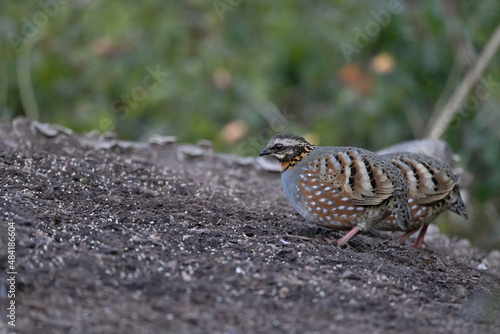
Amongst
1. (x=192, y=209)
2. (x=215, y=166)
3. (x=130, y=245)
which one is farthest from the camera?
(x=215, y=166)

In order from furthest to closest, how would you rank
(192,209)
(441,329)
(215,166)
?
(215,166)
(192,209)
(441,329)

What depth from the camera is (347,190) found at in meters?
4.71

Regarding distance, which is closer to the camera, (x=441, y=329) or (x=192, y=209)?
(x=441, y=329)

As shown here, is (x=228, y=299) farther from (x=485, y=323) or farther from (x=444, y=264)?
(x=444, y=264)

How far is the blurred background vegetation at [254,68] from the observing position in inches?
377

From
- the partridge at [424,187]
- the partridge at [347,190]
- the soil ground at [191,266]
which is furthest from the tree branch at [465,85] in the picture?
the partridge at [347,190]

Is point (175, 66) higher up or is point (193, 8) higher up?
point (193, 8)

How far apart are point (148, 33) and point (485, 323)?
7.97 metres

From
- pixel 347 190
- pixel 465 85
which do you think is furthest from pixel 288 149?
pixel 465 85

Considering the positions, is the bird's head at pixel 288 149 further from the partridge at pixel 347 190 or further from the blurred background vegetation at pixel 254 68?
the blurred background vegetation at pixel 254 68

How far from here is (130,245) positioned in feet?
12.4

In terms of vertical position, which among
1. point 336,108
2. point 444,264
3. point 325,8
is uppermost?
point 325,8

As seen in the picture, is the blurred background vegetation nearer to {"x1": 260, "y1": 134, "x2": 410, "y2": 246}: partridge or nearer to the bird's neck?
the bird's neck

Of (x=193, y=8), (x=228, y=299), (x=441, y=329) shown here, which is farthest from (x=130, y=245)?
(x=193, y=8)
